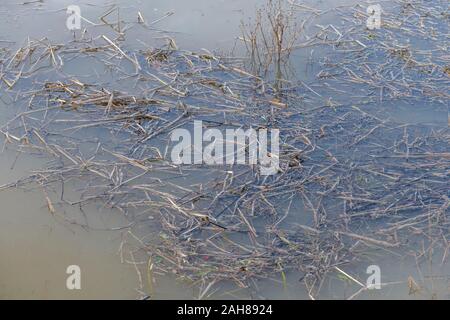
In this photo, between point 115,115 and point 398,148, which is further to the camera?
point 115,115

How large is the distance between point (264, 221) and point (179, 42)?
2.29 metres

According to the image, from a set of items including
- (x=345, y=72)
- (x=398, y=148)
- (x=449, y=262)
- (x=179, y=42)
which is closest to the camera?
(x=449, y=262)

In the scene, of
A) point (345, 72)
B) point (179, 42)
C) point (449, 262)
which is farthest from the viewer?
point (179, 42)

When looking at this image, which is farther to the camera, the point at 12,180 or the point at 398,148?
the point at 398,148

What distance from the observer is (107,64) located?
5.07 metres

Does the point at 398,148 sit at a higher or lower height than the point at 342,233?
higher

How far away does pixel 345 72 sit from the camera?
5.00 meters

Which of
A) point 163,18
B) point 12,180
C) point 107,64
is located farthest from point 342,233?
point 163,18

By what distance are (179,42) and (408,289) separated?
9.90 feet

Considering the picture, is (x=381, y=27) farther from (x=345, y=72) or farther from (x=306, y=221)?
(x=306, y=221)

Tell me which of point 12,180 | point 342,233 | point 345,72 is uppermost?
point 345,72
